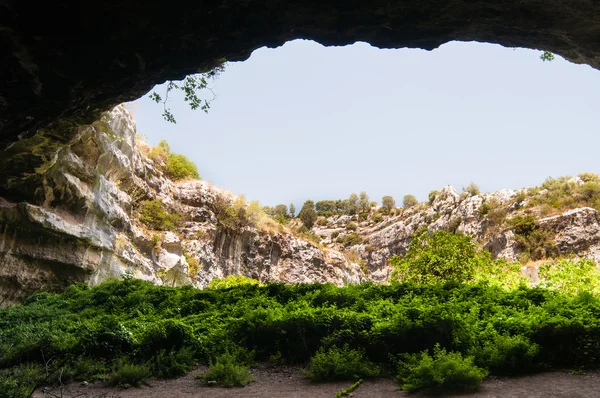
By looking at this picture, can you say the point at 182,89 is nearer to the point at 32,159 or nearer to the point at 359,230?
the point at 32,159

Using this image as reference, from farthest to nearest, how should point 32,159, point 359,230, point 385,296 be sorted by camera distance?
point 359,230
point 32,159
point 385,296

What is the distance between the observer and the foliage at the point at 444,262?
14.1 meters

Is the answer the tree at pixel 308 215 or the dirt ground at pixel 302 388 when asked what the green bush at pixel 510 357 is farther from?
the tree at pixel 308 215

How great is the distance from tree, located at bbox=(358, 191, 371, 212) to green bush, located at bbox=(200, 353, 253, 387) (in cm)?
5871

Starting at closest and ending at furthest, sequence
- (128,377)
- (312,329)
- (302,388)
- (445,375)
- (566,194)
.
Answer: (445,375) < (302,388) < (128,377) < (312,329) < (566,194)

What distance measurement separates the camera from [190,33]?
21.0 ft

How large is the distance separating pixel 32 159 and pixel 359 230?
4788 cm

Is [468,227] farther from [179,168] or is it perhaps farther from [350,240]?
Answer: [179,168]

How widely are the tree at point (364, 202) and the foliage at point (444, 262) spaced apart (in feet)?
168

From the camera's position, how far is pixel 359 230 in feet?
188

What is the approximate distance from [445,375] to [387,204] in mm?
60803

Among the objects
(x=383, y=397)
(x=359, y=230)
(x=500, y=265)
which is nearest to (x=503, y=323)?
(x=383, y=397)

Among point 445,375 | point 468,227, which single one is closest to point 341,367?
point 445,375

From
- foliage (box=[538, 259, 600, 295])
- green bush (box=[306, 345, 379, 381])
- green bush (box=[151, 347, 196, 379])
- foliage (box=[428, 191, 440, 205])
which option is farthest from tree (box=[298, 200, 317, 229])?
green bush (box=[306, 345, 379, 381])
